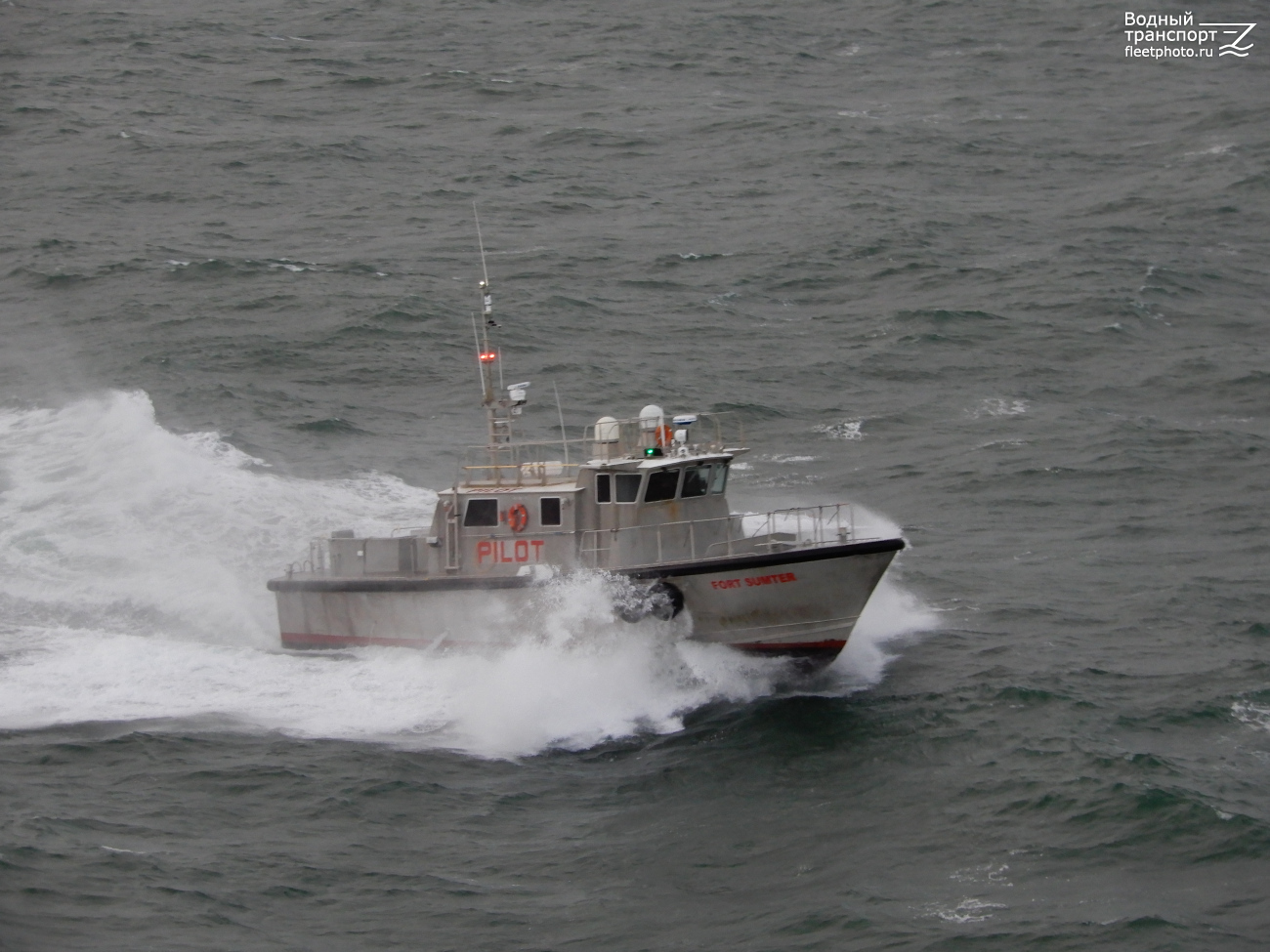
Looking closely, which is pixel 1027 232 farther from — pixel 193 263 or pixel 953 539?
pixel 193 263

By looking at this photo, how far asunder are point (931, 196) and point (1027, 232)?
396 centimetres

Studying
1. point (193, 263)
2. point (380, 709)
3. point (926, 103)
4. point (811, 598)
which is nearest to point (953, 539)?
point (811, 598)

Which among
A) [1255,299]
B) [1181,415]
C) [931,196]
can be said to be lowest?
[1181,415]

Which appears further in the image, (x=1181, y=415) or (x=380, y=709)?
(x=1181, y=415)

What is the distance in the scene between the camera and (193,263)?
43.5m

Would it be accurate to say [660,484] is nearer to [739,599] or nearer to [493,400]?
[739,599]

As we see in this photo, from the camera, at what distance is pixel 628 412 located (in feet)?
111

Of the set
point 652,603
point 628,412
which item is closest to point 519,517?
point 652,603

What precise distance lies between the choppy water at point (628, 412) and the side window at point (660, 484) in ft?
6.23

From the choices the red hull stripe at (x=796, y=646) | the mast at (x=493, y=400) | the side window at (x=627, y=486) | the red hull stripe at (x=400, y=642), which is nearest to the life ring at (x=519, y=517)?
the mast at (x=493, y=400)

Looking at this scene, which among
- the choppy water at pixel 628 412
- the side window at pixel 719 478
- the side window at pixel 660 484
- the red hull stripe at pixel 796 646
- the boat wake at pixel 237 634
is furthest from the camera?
the side window at pixel 719 478

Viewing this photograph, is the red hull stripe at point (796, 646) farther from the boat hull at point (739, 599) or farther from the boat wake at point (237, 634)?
the boat wake at point (237, 634)

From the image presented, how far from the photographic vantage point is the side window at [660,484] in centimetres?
2309

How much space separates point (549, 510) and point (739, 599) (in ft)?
10.7
